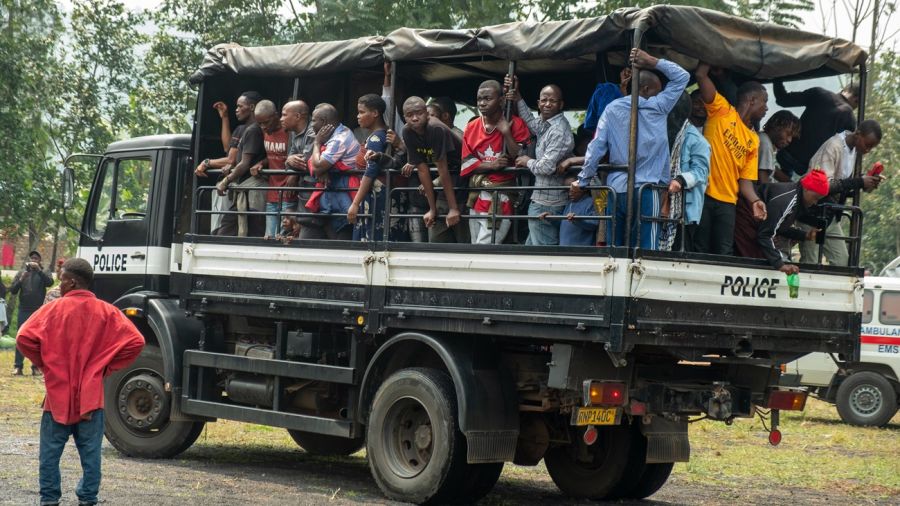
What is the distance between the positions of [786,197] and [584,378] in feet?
6.13

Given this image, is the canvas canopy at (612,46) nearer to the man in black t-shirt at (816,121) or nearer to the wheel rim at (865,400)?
the man in black t-shirt at (816,121)

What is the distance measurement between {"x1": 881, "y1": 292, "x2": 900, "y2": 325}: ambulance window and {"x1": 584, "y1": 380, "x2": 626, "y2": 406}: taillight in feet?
32.6

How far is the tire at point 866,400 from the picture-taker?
54.5 ft

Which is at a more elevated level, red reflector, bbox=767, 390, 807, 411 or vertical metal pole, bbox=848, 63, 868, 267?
vertical metal pole, bbox=848, 63, 868, 267

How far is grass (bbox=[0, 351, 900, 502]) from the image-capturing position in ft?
35.6

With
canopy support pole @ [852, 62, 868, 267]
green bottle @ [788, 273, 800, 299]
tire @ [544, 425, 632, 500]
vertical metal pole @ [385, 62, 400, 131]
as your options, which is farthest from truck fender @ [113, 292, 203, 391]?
canopy support pole @ [852, 62, 868, 267]

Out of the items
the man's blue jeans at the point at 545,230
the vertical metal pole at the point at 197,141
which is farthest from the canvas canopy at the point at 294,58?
the man's blue jeans at the point at 545,230

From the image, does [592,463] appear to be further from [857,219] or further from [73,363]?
[73,363]

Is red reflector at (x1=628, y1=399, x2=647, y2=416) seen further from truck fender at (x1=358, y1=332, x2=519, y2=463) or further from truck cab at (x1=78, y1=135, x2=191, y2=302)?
truck cab at (x1=78, y1=135, x2=191, y2=302)

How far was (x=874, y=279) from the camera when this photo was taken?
17.3m

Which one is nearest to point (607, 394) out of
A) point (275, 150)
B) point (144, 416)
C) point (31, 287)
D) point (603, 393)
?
A: point (603, 393)

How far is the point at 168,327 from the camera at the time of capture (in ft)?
34.2

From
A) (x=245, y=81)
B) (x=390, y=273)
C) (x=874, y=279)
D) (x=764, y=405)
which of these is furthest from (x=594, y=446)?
(x=874, y=279)

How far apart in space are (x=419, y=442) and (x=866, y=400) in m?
9.91
